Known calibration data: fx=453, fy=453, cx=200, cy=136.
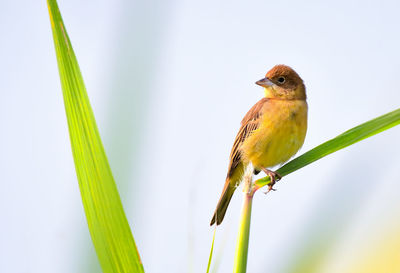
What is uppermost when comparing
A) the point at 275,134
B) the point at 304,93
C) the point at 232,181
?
the point at 304,93

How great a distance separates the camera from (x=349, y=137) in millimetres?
1482

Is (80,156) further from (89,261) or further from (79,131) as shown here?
(89,261)

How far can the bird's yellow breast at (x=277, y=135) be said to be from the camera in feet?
9.93

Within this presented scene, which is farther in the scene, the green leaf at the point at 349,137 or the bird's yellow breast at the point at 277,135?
the bird's yellow breast at the point at 277,135

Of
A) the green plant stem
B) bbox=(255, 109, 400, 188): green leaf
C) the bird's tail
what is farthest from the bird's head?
the green plant stem

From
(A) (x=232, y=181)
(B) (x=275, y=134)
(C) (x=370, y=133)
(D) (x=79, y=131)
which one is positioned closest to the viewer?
(D) (x=79, y=131)

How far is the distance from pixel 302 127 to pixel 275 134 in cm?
20

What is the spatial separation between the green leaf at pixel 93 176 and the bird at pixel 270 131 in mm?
1804

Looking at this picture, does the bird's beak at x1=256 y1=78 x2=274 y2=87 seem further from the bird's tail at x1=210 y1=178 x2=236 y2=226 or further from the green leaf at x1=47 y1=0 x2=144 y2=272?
the green leaf at x1=47 y1=0 x2=144 y2=272

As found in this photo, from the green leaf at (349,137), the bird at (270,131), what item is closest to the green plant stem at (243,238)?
the green leaf at (349,137)

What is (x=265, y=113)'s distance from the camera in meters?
3.17

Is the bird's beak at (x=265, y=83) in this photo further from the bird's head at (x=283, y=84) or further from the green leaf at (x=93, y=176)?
the green leaf at (x=93, y=176)

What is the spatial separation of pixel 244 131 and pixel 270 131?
0.27 meters

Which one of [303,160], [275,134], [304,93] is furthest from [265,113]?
[303,160]
